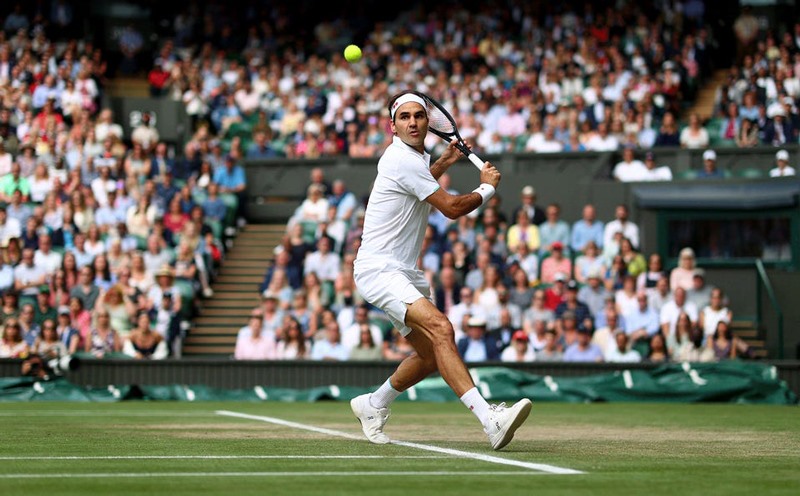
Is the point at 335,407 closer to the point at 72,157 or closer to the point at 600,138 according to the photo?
the point at 600,138

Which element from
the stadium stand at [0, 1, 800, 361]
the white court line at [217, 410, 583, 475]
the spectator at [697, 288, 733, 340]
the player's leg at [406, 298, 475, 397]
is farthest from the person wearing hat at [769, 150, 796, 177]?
the player's leg at [406, 298, 475, 397]

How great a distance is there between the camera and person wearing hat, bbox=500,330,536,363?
736 inches

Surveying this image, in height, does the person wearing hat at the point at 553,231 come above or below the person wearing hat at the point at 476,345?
above

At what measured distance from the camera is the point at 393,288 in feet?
28.5

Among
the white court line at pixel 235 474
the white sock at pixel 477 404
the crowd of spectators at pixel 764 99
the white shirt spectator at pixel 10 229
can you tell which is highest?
the crowd of spectators at pixel 764 99

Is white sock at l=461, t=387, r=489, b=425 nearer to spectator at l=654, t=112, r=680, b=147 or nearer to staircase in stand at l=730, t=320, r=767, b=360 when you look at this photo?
staircase in stand at l=730, t=320, r=767, b=360

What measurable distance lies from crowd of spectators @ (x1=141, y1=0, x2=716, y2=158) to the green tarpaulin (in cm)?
740

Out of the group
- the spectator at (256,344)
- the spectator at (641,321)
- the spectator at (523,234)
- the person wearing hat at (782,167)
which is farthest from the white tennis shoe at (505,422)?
the person wearing hat at (782,167)

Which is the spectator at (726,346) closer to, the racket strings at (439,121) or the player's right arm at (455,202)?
the racket strings at (439,121)

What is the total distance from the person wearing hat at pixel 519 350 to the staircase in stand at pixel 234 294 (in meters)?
4.97

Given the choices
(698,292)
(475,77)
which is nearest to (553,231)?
(698,292)

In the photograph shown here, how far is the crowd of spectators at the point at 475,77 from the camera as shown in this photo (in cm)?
2517

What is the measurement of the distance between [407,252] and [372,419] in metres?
1.15

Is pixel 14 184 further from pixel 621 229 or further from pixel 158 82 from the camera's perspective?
pixel 621 229
